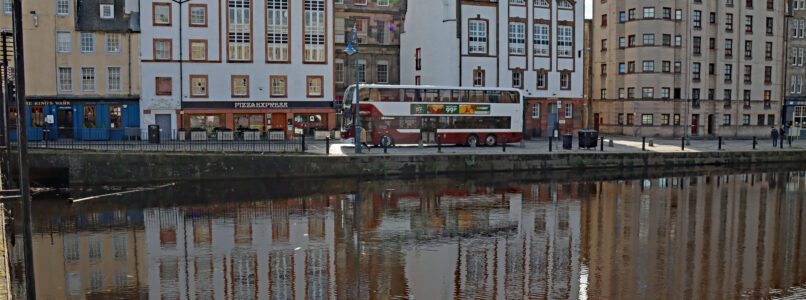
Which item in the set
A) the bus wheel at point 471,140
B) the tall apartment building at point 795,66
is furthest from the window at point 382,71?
the tall apartment building at point 795,66

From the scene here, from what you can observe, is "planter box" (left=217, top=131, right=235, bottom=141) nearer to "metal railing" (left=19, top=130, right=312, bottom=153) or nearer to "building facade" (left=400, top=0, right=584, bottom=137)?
"metal railing" (left=19, top=130, right=312, bottom=153)

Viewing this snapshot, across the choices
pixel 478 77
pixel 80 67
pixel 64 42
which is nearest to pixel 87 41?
pixel 64 42

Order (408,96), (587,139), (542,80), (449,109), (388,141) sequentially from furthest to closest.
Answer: (542,80) < (449,109) < (408,96) < (388,141) < (587,139)

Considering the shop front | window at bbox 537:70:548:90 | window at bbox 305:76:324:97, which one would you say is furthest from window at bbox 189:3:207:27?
window at bbox 537:70:548:90

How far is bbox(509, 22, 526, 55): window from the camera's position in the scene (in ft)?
203

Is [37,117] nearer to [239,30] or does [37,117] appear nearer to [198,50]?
[198,50]

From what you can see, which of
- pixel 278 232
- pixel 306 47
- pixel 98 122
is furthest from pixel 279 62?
pixel 278 232

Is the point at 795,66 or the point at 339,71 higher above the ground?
the point at 795,66

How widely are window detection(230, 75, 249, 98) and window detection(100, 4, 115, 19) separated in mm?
9473

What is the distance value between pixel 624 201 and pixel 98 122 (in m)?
38.3

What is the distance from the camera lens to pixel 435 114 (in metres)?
47.8

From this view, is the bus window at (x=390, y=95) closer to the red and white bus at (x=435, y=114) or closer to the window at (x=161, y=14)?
the red and white bus at (x=435, y=114)

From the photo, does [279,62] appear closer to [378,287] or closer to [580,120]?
[580,120]

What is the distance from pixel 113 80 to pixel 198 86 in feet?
19.2
